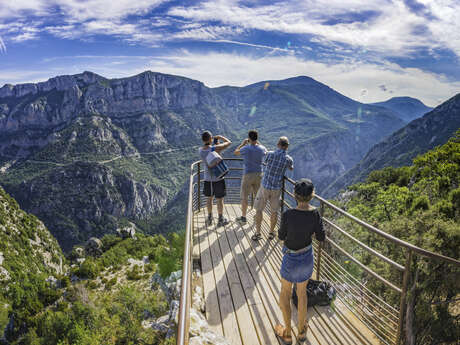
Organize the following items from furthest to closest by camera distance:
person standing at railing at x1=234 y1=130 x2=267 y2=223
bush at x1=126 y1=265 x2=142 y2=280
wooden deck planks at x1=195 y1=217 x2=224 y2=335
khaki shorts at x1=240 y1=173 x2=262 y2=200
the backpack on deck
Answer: bush at x1=126 y1=265 x2=142 y2=280 < khaki shorts at x1=240 y1=173 x2=262 y2=200 < person standing at railing at x1=234 y1=130 x2=267 y2=223 < the backpack on deck < wooden deck planks at x1=195 y1=217 x2=224 y2=335

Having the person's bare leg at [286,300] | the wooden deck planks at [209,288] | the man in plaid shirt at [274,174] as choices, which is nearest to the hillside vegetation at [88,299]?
the wooden deck planks at [209,288]

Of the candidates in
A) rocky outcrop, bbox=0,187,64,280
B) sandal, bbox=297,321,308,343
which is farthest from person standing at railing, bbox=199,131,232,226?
rocky outcrop, bbox=0,187,64,280

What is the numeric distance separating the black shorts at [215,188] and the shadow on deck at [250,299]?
1097mm

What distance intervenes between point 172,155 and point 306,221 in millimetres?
173469

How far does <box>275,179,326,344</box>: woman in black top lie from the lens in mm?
2904

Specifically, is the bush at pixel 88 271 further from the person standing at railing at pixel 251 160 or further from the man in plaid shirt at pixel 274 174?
the man in plaid shirt at pixel 274 174

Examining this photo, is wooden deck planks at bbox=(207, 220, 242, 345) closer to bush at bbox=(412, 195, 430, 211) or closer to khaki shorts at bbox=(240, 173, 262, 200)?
khaki shorts at bbox=(240, 173, 262, 200)

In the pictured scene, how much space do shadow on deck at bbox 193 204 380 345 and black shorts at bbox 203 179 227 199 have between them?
1.10 m

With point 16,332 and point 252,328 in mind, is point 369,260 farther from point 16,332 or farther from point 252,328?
point 16,332

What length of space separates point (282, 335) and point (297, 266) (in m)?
1.04

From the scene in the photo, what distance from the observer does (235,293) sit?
13.5 ft

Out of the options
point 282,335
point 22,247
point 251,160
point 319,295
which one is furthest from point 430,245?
point 22,247

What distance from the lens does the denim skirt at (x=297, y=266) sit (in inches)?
117

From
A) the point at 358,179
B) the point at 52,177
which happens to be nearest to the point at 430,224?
the point at 358,179
